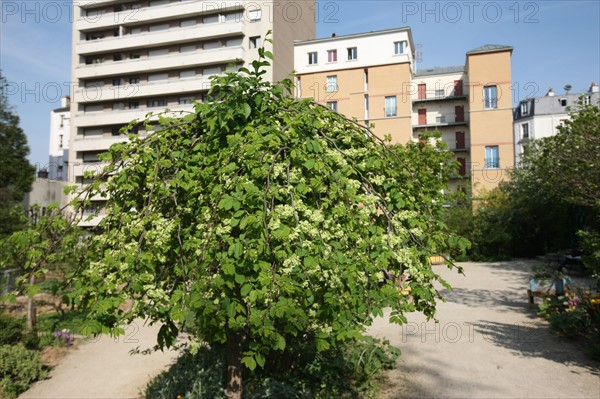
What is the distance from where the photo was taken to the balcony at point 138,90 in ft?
127

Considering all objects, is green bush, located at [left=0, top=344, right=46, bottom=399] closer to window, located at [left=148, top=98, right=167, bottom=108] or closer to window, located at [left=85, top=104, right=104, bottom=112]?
window, located at [left=148, top=98, right=167, bottom=108]

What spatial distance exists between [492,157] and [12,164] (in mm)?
35675

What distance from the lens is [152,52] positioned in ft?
137

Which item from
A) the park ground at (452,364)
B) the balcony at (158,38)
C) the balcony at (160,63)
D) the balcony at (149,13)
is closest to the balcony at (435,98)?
the balcony at (160,63)

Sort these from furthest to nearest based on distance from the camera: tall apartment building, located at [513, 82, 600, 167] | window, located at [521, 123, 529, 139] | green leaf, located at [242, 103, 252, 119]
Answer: window, located at [521, 123, 529, 139] < tall apartment building, located at [513, 82, 600, 167] < green leaf, located at [242, 103, 252, 119]

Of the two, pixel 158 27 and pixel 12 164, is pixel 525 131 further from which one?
pixel 12 164

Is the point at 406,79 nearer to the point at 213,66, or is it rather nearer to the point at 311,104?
the point at 213,66

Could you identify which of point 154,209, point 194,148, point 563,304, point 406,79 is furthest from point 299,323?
point 406,79

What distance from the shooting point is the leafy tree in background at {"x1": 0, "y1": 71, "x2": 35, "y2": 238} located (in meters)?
17.7

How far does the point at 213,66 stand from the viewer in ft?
129

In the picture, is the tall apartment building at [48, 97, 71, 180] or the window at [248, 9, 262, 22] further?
the tall apartment building at [48, 97, 71, 180]

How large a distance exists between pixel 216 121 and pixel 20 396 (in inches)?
241

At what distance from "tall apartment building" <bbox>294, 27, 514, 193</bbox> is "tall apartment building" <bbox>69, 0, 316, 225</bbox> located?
379 cm

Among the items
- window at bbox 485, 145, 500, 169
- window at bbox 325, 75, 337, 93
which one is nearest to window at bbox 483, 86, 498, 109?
window at bbox 485, 145, 500, 169
